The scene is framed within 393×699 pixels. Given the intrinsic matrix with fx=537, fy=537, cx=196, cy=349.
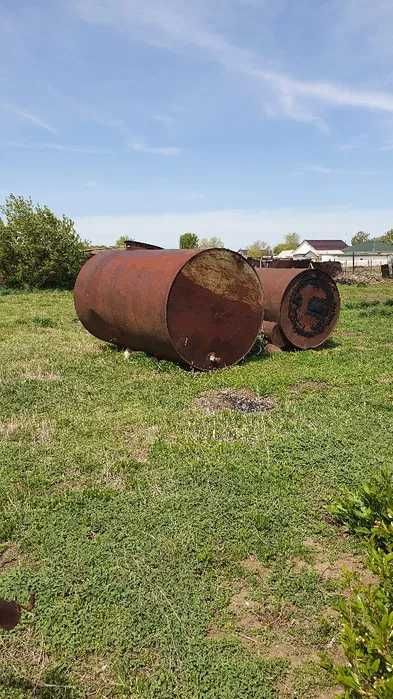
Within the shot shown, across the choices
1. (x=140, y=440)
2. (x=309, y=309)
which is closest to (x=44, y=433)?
(x=140, y=440)

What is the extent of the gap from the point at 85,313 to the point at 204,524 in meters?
6.91

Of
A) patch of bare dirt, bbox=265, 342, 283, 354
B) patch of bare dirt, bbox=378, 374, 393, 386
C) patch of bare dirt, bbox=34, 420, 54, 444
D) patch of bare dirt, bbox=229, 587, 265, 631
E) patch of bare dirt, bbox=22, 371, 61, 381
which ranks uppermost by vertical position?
patch of bare dirt, bbox=22, 371, 61, 381

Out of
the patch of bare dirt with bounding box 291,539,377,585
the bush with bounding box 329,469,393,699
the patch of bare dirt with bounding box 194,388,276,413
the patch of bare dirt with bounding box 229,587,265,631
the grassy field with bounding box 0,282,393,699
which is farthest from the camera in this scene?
the patch of bare dirt with bounding box 194,388,276,413

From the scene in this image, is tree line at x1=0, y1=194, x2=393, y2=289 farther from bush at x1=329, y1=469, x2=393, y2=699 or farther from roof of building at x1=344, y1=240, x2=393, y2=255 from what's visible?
roof of building at x1=344, y1=240, x2=393, y2=255

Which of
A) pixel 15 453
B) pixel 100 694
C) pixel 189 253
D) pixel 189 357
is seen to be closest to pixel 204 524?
pixel 100 694

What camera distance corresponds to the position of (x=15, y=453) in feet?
16.6

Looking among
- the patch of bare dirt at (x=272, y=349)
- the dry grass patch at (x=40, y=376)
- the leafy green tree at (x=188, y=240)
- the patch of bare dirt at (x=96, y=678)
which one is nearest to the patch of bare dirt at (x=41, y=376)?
the dry grass patch at (x=40, y=376)

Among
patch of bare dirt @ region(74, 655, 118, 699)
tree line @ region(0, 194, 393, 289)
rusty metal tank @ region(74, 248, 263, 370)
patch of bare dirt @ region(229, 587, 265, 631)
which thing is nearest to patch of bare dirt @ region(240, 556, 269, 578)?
patch of bare dirt @ region(229, 587, 265, 631)

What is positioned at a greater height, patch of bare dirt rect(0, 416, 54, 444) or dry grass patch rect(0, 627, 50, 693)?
patch of bare dirt rect(0, 416, 54, 444)

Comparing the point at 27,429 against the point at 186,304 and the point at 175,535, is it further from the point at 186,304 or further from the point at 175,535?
the point at 186,304

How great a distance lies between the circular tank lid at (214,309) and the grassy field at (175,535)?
1.08 meters

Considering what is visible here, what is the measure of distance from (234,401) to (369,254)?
66639mm

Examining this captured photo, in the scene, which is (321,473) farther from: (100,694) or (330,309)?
(330,309)

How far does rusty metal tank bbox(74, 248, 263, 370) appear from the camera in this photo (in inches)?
313
